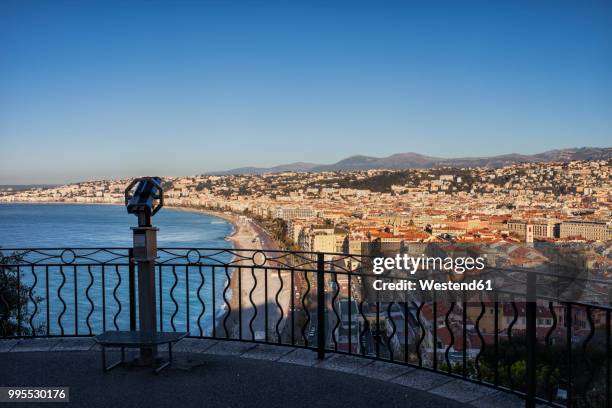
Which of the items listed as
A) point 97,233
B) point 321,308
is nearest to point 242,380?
point 321,308

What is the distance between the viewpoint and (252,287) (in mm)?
13695

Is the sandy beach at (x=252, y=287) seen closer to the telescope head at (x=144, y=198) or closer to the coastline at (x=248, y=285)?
the coastline at (x=248, y=285)

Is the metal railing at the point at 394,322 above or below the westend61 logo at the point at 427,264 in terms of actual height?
below

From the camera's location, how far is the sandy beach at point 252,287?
6972mm

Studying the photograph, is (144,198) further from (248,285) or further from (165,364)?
(248,285)

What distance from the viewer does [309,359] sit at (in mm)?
4707

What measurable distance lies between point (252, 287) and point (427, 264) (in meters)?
9.41

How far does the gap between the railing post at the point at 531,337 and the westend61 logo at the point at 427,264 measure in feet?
1.88

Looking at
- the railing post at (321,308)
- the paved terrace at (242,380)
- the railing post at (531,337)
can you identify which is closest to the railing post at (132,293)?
the paved terrace at (242,380)

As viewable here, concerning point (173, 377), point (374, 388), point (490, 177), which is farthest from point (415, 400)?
point (490, 177)

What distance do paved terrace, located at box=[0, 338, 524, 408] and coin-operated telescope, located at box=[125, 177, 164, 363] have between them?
0.36 m

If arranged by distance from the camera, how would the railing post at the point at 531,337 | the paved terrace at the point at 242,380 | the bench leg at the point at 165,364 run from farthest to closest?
1. the bench leg at the point at 165,364
2. the paved terrace at the point at 242,380
3. the railing post at the point at 531,337

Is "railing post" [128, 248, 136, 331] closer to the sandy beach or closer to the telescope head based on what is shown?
the telescope head

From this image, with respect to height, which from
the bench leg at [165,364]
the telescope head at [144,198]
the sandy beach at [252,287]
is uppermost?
the telescope head at [144,198]
